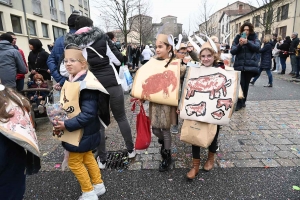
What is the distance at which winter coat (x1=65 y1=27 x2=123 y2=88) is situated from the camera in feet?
8.38

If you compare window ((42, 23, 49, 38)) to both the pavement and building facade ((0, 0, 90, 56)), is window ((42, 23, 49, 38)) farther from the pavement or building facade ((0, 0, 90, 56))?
the pavement

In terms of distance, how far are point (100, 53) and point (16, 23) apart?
18.6 meters

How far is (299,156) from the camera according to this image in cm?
309

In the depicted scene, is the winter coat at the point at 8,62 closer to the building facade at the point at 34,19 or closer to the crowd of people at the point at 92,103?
the crowd of people at the point at 92,103

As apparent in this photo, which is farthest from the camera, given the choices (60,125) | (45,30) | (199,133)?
(45,30)

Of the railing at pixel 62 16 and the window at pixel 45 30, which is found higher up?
the railing at pixel 62 16

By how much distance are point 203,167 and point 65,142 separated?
69.6 inches

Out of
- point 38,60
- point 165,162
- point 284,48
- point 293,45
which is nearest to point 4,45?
point 38,60

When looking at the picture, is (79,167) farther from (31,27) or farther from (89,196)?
(31,27)

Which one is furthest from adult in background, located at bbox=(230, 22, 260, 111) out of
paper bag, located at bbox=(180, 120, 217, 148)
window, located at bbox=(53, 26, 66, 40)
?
window, located at bbox=(53, 26, 66, 40)

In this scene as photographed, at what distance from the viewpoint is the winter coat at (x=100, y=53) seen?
8.38 ft

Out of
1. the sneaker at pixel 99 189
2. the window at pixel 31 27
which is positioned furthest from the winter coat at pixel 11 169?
the window at pixel 31 27

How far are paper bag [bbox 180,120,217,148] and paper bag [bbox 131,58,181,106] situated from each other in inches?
12.4

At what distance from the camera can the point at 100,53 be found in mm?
2729
